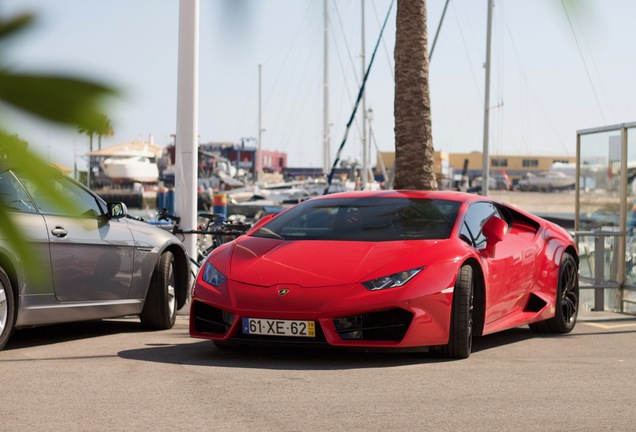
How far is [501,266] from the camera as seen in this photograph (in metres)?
8.40

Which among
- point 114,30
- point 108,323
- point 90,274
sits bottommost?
point 108,323

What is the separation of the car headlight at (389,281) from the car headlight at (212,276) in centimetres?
105

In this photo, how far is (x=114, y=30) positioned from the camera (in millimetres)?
841

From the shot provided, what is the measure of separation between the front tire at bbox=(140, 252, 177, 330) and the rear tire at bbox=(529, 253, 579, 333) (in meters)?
3.20

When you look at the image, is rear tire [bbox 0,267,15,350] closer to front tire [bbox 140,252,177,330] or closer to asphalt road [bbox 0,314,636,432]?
asphalt road [bbox 0,314,636,432]

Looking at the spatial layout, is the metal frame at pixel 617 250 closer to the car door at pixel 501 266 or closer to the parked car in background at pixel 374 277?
the parked car in background at pixel 374 277

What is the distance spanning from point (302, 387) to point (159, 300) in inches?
134

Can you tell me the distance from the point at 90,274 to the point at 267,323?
5.63 ft

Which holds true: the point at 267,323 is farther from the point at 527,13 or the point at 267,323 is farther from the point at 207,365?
the point at 527,13

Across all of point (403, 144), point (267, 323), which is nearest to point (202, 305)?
point (267, 323)

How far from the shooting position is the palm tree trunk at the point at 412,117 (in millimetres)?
14141

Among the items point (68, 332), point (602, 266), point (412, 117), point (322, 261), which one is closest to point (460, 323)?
point (322, 261)

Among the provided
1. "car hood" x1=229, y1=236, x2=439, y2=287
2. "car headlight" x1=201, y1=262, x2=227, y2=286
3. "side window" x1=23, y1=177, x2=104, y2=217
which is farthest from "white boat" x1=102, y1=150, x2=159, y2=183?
"car headlight" x1=201, y1=262, x2=227, y2=286

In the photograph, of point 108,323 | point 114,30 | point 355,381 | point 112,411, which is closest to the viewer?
point 114,30
